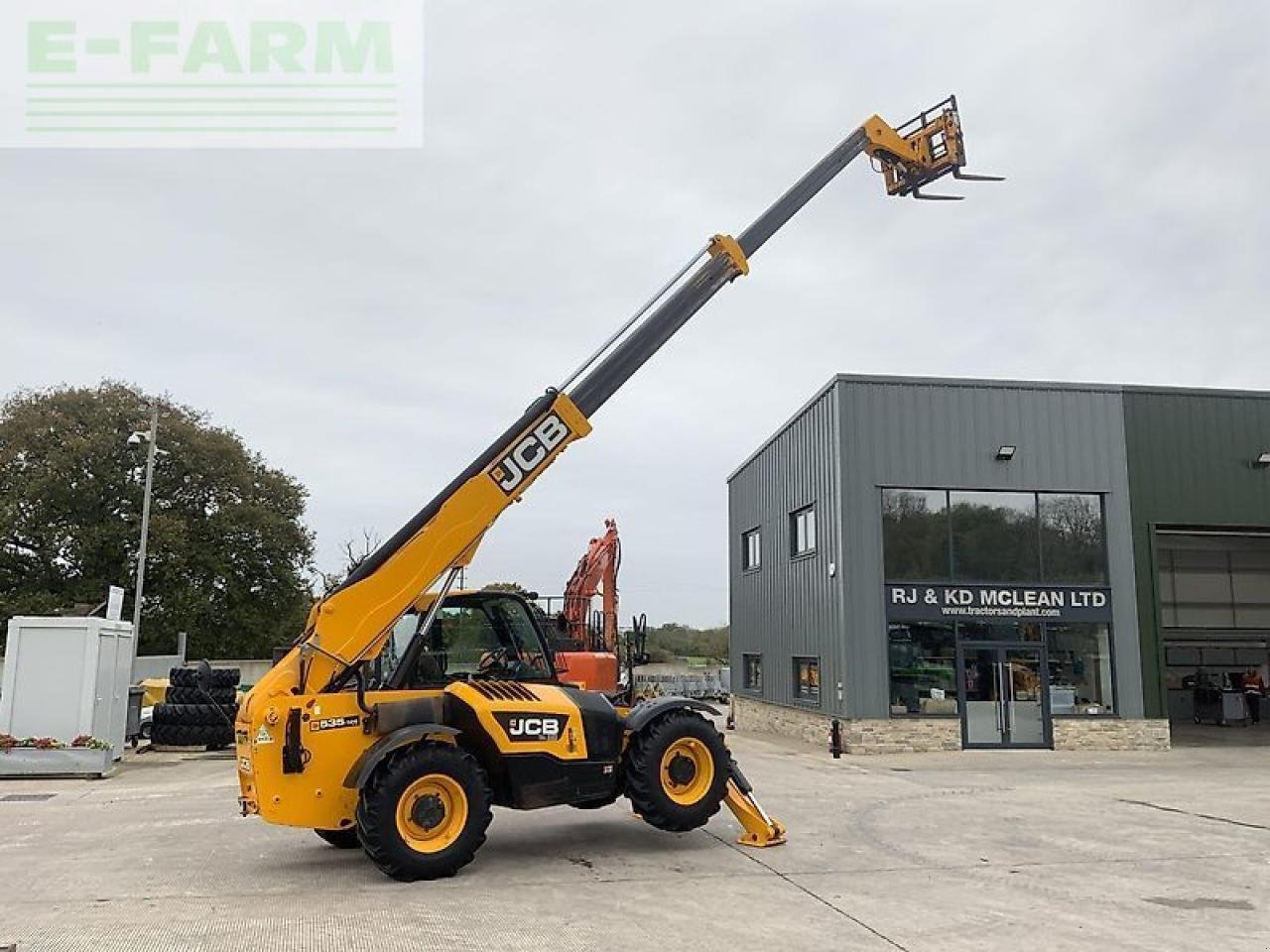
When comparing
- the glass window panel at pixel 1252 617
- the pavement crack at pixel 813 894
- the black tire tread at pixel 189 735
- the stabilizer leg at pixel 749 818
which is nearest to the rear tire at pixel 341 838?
the pavement crack at pixel 813 894

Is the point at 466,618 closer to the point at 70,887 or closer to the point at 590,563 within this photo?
the point at 70,887

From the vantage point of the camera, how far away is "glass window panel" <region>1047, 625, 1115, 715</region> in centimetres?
1977

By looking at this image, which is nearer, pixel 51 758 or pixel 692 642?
pixel 51 758

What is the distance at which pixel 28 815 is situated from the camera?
12.0 m

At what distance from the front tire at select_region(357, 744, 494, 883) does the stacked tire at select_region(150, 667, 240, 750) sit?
13825 mm

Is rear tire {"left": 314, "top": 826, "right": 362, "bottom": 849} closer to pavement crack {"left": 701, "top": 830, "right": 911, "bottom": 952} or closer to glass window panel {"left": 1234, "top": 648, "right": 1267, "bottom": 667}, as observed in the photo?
pavement crack {"left": 701, "top": 830, "right": 911, "bottom": 952}

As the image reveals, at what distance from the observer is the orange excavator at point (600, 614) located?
16062 mm

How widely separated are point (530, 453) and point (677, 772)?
3.25m

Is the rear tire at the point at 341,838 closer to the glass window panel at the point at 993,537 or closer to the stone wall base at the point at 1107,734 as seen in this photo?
the glass window panel at the point at 993,537

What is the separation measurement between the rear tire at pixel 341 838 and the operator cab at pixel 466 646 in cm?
146

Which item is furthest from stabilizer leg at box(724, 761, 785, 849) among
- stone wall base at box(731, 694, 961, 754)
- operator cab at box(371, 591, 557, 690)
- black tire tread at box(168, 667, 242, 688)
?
black tire tread at box(168, 667, 242, 688)

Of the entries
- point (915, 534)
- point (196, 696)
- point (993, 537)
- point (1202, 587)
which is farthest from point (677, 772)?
point (1202, 587)

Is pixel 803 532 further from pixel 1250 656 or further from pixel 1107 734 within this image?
pixel 1250 656

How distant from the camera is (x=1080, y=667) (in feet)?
65.4
